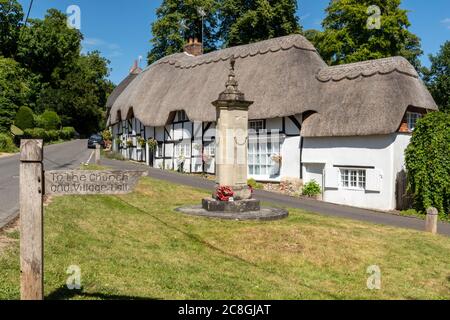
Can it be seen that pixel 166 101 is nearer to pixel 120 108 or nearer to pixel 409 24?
pixel 120 108

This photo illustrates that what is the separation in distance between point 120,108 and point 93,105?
2340cm

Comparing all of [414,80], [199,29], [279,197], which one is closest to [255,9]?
[199,29]

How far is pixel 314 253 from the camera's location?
913 cm

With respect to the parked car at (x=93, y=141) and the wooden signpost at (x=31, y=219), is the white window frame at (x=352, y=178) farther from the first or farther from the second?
the parked car at (x=93, y=141)

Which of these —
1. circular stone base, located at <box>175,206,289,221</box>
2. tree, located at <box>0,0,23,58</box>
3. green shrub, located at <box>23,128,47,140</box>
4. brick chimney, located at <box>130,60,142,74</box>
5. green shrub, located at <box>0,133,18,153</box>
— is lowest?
circular stone base, located at <box>175,206,289,221</box>

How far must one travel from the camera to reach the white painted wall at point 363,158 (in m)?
18.6

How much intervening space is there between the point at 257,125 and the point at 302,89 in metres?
3.16

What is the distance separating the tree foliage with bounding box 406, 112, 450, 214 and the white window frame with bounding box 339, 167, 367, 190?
2.22 metres

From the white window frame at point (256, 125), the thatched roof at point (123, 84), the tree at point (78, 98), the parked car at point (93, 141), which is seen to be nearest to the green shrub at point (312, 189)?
the white window frame at point (256, 125)

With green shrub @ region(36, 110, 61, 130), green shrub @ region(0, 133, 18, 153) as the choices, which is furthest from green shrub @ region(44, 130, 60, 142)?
green shrub @ region(0, 133, 18, 153)

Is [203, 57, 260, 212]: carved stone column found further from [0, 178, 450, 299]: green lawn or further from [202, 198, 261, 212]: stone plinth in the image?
[0, 178, 450, 299]: green lawn

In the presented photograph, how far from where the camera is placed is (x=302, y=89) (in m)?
21.7

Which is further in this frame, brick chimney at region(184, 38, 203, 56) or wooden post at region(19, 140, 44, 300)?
brick chimney at region(184, 38, 203, 56)

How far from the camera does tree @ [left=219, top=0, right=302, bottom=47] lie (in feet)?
120
